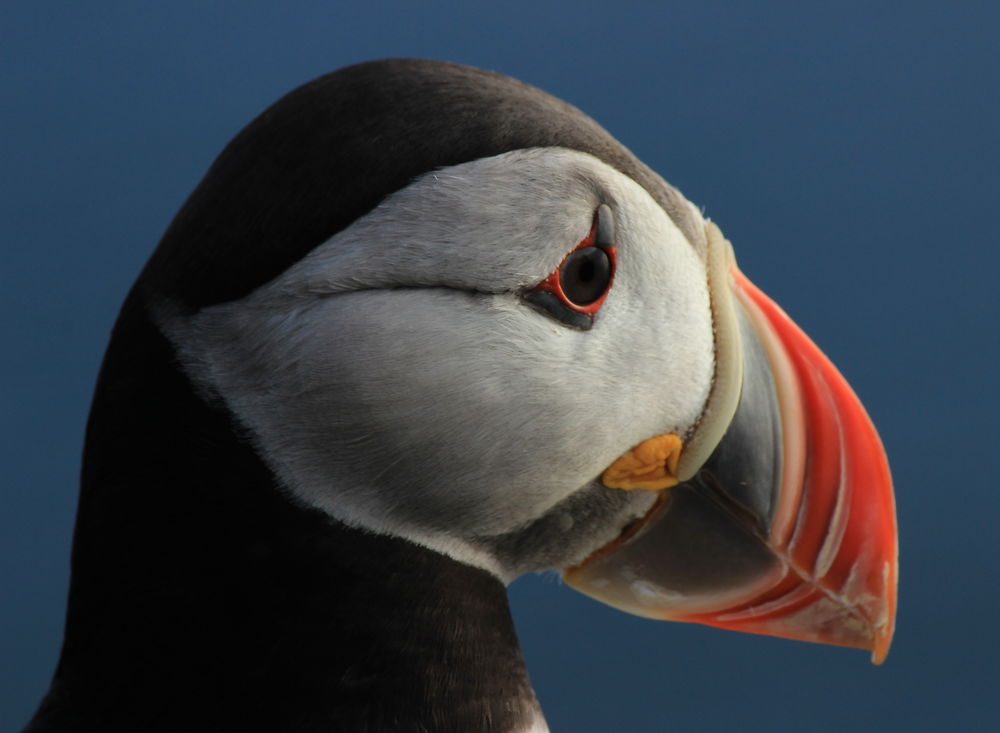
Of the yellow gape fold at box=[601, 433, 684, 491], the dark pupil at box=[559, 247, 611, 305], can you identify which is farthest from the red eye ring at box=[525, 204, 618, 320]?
the yellow gape fold at box=[601, 433, 684, 491]

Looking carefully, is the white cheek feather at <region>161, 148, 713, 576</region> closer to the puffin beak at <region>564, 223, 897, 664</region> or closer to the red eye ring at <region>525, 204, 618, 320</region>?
the red eye ring at <region>525, 204, 618, 320</region>

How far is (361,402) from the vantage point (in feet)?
2.98

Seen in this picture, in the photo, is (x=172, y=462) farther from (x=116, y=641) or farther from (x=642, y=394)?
(x=642, y=394)

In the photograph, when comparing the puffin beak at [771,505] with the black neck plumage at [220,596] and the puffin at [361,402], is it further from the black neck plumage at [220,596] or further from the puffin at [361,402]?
the black neck plumage at [220,596]

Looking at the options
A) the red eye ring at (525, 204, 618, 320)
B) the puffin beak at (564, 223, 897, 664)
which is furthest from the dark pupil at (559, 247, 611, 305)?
the puffin beak at (564, 223, 897, 664)

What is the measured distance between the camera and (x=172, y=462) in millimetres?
916

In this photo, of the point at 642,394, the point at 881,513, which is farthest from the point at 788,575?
the point at 642,394

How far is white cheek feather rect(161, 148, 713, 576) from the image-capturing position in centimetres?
90

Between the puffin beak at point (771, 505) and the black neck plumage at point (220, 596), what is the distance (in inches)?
10.4

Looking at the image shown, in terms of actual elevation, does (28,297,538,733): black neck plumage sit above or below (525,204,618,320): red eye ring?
below

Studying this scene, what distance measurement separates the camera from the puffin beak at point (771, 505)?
108cm

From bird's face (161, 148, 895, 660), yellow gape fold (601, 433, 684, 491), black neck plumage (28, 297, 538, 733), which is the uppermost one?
bird's face (161, 148, 895, 660)

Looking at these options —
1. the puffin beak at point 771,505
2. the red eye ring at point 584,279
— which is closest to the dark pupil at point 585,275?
the red eye ring at point 584,279

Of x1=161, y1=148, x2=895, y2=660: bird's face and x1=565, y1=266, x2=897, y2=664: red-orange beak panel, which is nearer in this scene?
x1=161, y1=148, x2=895, y2=660: bird's face
